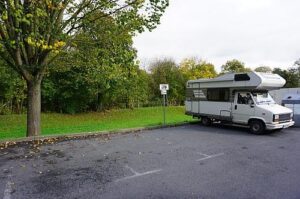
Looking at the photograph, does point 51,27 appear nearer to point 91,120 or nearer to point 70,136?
point 70,136

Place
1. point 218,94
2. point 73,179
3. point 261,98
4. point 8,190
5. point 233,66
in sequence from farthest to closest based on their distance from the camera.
Answer: 1. point 233,66
2. point 218,94
3. point 261,98
4. point 73,179
5. point 8,190

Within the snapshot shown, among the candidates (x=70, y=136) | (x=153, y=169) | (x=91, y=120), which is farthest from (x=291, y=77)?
(x=153, y=169)

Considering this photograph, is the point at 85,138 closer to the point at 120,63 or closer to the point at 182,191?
the point at 120,63

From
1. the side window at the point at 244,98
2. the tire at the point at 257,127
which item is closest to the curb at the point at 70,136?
the side window at the point at 244,98

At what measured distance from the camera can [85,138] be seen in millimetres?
10195

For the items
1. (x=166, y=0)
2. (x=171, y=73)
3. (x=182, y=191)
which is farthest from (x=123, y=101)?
(x=182, y=191)

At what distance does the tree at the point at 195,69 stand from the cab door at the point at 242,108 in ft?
78.6

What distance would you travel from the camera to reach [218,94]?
1392 cm

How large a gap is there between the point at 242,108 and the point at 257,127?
112cm

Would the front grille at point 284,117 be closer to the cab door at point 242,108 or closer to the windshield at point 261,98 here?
the windshield at point 261,98

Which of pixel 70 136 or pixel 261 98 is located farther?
pixel 261 98

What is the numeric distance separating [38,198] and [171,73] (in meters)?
30.1

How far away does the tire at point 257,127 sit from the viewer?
1205 centimetres

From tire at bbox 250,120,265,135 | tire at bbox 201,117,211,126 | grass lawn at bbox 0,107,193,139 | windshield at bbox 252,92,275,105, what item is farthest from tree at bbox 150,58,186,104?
tire at bbox 250,120,265,135
